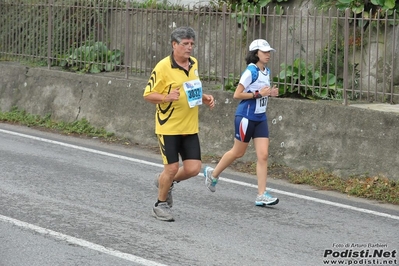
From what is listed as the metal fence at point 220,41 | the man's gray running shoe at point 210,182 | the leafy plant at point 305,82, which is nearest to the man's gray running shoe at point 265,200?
the man's gray running shoe at point 210,182

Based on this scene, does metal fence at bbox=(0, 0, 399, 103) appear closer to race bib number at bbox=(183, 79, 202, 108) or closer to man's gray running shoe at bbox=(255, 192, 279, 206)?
man's gray running shoe at bbox=(255, 192, 279, 206)

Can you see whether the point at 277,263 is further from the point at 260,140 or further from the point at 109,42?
the point at 109,42

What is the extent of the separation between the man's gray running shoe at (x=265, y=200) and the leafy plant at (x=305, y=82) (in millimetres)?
2878

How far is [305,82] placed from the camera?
11898mm

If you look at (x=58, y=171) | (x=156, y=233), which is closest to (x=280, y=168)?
(x=58, y=171)

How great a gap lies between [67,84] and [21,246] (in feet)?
25.5

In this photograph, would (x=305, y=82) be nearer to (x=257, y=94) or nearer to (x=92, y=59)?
(x=257, y=94)

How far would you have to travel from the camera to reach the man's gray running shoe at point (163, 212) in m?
8.45

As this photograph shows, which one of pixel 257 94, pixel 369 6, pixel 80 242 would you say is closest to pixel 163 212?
pixel 80 242

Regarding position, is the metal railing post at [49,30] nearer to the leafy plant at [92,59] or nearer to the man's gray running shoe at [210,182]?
the leafy plant at [92,59]

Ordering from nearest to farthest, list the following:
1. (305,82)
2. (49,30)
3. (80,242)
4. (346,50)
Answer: (80,242), (346,50), (305,82), (49,30)

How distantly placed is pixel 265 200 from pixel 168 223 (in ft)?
4.17

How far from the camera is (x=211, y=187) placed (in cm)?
962

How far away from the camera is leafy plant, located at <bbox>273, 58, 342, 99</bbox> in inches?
462
